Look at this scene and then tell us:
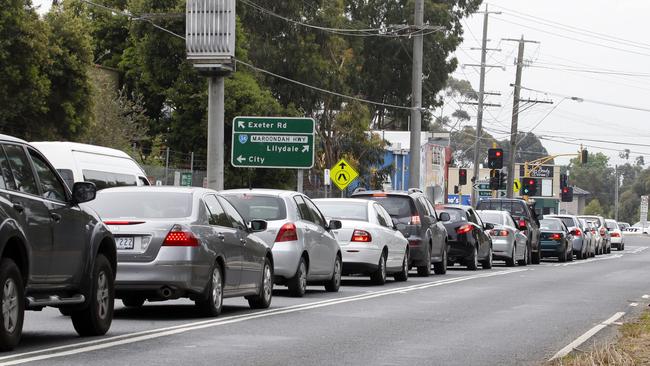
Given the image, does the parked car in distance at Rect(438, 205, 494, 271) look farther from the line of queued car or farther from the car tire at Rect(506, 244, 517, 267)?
the line of queued car

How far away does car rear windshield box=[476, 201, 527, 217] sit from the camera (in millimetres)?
41438

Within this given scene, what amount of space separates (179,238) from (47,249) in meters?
3.34

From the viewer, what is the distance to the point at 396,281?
26812mm

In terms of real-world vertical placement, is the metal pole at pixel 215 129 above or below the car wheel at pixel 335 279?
above

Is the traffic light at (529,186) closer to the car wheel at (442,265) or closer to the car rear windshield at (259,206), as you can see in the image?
the car wheel at (442,265)

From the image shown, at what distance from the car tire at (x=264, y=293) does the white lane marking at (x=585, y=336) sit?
13.6 ft

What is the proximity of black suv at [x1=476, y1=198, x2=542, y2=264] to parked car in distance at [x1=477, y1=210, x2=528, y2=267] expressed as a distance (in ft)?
3.93

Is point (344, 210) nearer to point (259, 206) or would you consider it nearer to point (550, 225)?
point (259, 206)

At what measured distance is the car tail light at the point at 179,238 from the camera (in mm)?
14898

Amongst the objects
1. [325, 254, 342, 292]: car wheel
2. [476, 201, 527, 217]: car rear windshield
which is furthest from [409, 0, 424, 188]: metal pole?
[325, 254, 342, 292]: car wheel

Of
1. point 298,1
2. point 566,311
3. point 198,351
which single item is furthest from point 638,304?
point 298,1

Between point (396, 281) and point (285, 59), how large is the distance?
37761mm

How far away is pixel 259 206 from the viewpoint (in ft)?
65.6

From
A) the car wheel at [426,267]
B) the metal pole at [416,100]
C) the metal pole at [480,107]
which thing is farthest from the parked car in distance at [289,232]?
the metal pole at [480,107]
